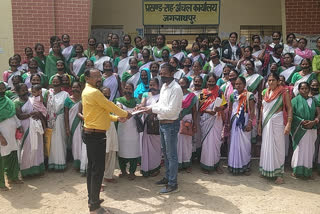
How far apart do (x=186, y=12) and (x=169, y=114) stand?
293 inches

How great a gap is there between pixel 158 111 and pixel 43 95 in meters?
2.05

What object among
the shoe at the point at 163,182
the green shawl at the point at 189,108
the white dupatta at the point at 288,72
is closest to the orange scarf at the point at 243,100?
the green shawl at the point at 189,108

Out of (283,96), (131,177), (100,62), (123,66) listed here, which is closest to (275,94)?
(283,96)

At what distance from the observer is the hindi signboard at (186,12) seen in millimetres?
10812

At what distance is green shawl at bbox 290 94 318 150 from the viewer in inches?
197

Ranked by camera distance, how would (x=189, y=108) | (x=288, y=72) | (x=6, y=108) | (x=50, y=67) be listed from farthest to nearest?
(x=50, y=67), (x=288, y=72), (x=189, y=108), (x=6, y=108)

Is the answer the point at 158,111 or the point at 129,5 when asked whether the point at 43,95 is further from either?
the point at 129,5

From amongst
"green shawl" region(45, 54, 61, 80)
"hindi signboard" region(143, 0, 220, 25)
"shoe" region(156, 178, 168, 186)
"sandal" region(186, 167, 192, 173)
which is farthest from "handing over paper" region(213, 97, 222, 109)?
"hindi signboard" region(143, 0, 220, 25)

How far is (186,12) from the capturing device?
10.9m

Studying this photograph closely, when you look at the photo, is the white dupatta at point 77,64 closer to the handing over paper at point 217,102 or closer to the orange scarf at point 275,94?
the handing over paper at point 217,102

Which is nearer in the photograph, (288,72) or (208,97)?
(208,97)

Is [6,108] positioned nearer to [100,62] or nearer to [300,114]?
[100,62]

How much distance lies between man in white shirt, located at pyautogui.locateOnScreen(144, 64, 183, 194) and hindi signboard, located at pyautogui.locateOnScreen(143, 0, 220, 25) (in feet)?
22.8

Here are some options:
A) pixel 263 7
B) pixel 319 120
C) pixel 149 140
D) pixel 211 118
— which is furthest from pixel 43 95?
pixel 263 7
